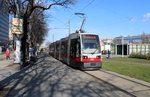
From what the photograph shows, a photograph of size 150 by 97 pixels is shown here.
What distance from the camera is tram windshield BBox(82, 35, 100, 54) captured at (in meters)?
15.3

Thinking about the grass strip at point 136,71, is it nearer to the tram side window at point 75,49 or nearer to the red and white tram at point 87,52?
the red and white tram at point 87,52

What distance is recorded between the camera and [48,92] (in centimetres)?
766

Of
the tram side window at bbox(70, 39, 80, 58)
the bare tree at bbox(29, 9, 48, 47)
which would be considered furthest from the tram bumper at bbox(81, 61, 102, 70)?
the bare tree at bbox(29, 9, 48, 47)

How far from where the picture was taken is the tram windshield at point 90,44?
50.3 ft

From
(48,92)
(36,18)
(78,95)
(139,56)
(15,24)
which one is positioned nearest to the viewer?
(78,95)

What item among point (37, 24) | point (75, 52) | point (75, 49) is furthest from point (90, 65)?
point (37, 24)

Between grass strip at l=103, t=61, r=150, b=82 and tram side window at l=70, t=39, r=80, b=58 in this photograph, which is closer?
grass strip at l=103, t=61, r=150, b=82

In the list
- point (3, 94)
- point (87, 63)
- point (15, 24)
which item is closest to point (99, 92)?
point (3, 94)

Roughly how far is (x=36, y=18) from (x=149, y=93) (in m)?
24.2

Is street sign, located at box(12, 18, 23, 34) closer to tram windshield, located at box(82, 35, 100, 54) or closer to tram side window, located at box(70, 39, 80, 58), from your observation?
tram side window, located at box(70, 39, 80, 58)

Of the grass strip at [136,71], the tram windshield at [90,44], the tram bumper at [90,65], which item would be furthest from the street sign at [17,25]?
the grass strip at [136,71]

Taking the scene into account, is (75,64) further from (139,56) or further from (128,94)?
(139,56)

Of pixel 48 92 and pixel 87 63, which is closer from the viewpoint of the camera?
Answer: pixel 48 92

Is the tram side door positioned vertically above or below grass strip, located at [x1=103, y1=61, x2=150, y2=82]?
above
